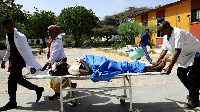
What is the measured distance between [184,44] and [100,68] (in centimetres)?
160

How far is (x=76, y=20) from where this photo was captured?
3275 cm

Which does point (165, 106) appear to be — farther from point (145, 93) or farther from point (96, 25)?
point (96, 25)

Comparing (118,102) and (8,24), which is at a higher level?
(8,24)

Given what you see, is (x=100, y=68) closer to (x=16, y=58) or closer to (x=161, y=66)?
(x=161, y=66)

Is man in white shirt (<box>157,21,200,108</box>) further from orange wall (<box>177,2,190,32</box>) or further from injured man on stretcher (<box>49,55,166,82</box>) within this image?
orange wall (<box>177,2,190,32</box>)

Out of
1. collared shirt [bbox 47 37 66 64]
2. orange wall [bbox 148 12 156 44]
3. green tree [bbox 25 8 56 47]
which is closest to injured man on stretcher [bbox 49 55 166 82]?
collared shirt [bbox 47 37 66 64]

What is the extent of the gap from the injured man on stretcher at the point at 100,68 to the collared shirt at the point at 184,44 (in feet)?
1.28

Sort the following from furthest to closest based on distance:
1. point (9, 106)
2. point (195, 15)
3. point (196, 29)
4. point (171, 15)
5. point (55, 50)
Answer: point (171, 15) → point (195, 15) → point (196, 29) → point (55, 50) → point (9, 106)

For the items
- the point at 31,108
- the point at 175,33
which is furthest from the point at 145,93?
the point at 31,108

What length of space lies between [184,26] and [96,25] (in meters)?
20.5

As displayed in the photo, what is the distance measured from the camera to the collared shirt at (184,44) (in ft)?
11.9

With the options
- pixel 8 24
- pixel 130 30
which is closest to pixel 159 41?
pixel 130 30

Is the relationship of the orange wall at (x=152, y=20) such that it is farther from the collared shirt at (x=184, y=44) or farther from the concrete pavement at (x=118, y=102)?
the collared shirt at (x=184, y=44)

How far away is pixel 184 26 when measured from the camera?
55.6ft
